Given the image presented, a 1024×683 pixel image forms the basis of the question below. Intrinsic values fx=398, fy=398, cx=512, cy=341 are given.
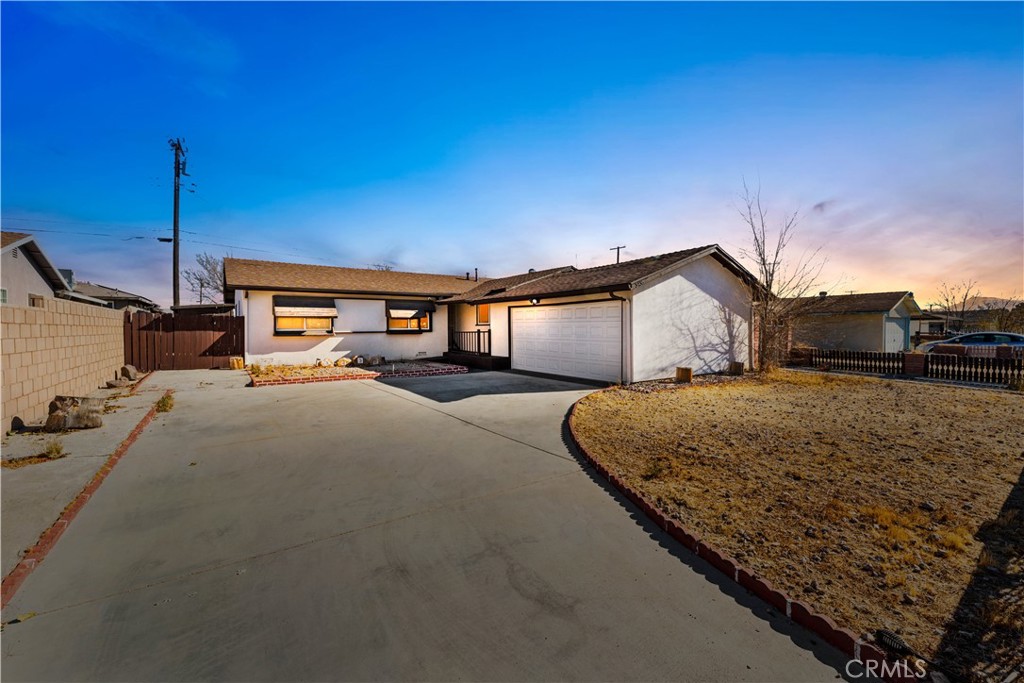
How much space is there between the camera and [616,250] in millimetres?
Result: 28391

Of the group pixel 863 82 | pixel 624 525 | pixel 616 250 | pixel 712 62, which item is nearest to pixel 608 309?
pixel 712 62

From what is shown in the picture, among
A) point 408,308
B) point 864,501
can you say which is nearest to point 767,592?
point 864,501

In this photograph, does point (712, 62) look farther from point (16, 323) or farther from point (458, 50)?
point (16, 323)

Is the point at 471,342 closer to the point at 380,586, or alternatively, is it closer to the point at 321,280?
the point at 321,280

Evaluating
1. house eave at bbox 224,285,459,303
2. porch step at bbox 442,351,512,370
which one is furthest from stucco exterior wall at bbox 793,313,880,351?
house eave at bbox 224,285,459,303

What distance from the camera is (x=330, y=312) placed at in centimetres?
1616

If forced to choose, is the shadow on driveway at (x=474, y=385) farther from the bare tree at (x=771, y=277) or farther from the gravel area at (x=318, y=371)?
the bare tree at (x=771, y=277)

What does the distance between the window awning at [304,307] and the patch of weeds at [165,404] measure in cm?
646

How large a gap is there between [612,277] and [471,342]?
7681 millimetres

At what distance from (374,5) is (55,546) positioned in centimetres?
960

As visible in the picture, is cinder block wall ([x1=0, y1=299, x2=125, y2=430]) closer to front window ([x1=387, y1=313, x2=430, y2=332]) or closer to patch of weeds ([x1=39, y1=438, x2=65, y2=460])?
patch of weeds ([x1=39, y1=438, x2=65, y2=460])

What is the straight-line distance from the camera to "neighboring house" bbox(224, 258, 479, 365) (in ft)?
50.0

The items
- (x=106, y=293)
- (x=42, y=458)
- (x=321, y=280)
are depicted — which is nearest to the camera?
(x=42, y=458)

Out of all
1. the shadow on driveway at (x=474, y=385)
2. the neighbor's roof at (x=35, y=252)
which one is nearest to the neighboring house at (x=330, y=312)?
the shadow on driveway at (x=474, y=385)
